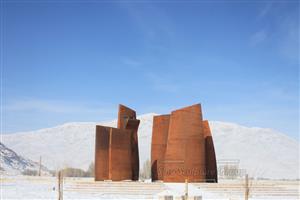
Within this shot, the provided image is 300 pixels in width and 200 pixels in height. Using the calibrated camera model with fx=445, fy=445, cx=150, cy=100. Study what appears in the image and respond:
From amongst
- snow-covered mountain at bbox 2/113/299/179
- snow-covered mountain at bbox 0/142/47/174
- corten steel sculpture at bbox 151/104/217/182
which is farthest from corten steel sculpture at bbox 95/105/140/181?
snow-covered mountain at bbox 2/113/299/179

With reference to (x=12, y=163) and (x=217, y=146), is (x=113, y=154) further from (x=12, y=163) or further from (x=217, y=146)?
(x=217, y=146)

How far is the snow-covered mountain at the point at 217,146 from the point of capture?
9025 centimetres

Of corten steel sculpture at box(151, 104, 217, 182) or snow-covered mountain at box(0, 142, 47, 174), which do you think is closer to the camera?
corten steel sculpture at box(151, 104, 217, 182)

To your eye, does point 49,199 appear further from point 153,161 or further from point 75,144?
point 75,144

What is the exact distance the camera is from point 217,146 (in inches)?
3962

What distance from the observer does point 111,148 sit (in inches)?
1268

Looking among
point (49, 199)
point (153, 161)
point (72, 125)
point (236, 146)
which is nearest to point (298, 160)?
point (236, 146)

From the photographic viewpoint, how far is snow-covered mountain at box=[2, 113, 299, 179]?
90250mm

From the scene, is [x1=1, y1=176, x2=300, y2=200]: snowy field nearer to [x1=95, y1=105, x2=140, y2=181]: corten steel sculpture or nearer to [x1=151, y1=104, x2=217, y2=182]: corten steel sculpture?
[x1=151, y1=104, x2=217, y2=182]: corten steel sculpture

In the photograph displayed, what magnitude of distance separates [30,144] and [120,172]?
3116 inches

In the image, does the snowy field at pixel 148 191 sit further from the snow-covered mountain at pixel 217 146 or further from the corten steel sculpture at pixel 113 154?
the snow-covered mountain at pixel 217 146

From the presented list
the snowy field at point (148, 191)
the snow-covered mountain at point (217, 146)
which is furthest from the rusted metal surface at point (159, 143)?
the snow-covered mountain at point (217, 146)

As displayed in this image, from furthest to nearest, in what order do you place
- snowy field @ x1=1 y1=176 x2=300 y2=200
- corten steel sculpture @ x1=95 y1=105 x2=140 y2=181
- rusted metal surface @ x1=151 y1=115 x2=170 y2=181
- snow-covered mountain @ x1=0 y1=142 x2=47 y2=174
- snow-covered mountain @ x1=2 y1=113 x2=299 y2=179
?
1. snow-covered mountain @ x1=2 y1=113 x2=299 y2=179
2. snow-covered mountain @ x1=0 y1=142 x2=47 y2=174
3. rusted metal surface @ x1=151 y1=115 x2=170 y2=181
4. corten steel sculpture @ x1=95 y1=105 x2=140 y2=181
5. snowy field @ x1=1 y1=176 x2=300 y2=200

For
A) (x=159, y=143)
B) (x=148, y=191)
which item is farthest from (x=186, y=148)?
(x=148, y=191)
